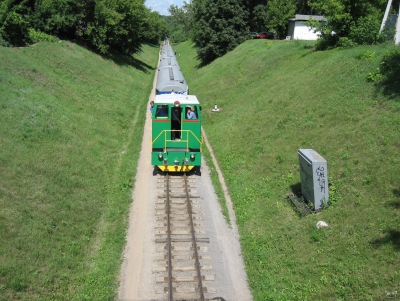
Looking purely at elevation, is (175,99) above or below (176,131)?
above

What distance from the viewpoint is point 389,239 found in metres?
9.09

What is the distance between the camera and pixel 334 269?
928 centimetres

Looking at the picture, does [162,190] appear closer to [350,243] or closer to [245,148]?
[245,148]

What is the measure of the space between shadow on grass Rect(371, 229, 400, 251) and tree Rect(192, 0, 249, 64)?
37712 millimetres

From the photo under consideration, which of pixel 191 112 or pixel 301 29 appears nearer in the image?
pixel 191 112

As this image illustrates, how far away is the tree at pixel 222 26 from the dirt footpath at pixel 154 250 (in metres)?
32.0

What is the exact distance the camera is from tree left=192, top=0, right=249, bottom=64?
42875 mm

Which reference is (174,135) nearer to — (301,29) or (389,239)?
(389,239)

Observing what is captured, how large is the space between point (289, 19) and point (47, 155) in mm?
36393

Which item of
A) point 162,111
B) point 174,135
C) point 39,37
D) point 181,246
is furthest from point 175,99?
point 39,37

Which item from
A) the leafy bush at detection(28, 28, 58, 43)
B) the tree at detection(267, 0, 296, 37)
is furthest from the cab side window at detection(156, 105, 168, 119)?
the tree at detection(267, 0, 296, 37)

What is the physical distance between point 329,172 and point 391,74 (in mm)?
6374

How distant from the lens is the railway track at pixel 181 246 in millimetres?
9211

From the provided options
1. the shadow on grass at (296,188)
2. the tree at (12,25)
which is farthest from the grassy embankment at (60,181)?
the shadow on grass at (296,188)
